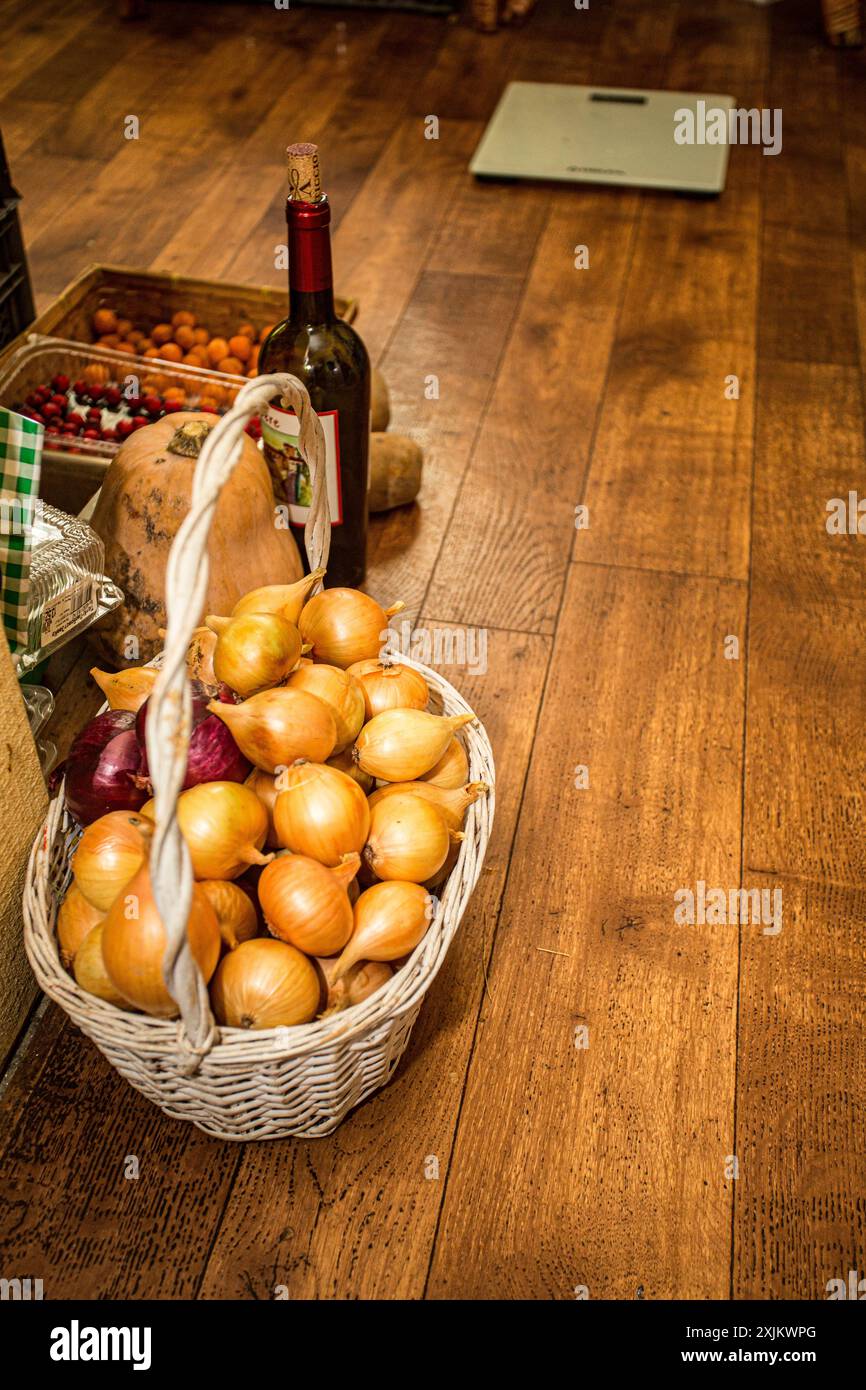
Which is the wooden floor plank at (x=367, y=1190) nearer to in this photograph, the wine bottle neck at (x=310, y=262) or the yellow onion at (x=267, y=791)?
the yellow onion at (x=267, y=791)

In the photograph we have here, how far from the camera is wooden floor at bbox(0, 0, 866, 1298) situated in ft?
3.15

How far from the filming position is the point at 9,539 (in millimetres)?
1058

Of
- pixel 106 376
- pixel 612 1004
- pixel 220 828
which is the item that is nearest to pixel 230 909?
pixel 220 828

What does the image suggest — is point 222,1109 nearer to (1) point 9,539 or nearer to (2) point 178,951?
(2) point 178,951

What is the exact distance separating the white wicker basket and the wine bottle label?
24 cm

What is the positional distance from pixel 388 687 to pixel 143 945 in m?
0.33

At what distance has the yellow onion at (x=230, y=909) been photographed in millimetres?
887

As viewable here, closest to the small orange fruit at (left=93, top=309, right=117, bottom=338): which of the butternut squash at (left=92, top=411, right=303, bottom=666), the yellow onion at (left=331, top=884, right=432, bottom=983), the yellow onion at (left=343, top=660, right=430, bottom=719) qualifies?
the butternut squash at (left=92, top=411, right=303, bottom=666)

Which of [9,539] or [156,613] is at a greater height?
[9,539]

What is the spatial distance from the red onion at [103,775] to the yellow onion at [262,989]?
17 cm

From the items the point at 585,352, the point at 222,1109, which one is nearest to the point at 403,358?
the point at 585,352

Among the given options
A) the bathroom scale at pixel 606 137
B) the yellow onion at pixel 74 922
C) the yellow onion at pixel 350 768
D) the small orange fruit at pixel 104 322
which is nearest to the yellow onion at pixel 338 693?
the yellow onion at pixel 350 768

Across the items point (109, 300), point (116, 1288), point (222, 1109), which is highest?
point (109, 300)

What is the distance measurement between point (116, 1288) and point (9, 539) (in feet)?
1.96
